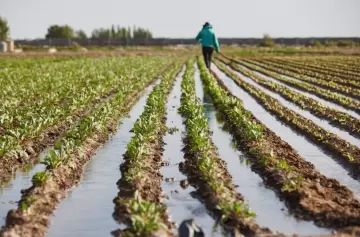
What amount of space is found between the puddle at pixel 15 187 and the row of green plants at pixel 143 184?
1043 millimetres

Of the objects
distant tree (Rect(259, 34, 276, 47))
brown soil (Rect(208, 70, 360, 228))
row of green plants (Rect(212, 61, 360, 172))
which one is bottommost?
distant tree (Rect(259, 34, 276, 47))

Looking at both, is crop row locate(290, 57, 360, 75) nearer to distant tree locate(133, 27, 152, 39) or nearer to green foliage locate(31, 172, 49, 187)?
green foliage locate(31, 172, 49, 187)

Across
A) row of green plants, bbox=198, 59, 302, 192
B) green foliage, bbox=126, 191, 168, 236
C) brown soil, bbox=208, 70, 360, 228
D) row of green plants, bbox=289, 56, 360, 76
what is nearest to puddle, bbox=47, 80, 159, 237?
green foliage, bbox=126, 191, 168, 236

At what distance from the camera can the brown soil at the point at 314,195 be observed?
5961mm

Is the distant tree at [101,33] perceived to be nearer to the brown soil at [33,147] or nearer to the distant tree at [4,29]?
the distant tree at [4,29]

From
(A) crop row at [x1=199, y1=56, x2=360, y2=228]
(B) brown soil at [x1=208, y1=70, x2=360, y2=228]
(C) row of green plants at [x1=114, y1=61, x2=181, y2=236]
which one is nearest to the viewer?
(C) row of green plants at [x1=114, y1=61, x2=181, y2=236]

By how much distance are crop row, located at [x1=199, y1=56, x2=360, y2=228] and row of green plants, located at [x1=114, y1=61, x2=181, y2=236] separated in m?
1.29

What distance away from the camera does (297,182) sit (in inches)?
278

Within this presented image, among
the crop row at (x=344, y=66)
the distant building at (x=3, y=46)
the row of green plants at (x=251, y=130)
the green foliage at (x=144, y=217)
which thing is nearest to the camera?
the green foliage at (x=144, y=217)

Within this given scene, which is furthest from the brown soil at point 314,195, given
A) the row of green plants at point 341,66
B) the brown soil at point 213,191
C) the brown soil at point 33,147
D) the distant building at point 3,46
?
the distant building at point 3,46

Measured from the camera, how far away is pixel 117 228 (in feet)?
18.9

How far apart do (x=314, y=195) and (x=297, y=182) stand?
Answer: 1.43 ft

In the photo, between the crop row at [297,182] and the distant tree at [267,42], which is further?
the distant tree at [267,42]

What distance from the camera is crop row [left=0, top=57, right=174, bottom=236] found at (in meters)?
5.71
